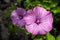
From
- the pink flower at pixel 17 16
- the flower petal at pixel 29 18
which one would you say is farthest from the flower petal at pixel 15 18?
the flower petal at pixel 29 18

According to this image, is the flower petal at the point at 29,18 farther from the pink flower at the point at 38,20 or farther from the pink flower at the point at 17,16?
the pink flower at the point at 17,16

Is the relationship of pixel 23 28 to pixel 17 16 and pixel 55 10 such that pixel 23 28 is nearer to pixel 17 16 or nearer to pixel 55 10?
pixel 17 16

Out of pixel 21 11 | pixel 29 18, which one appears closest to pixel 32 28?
pixel 29 18

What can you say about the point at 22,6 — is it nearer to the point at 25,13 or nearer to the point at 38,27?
the point at 25,13

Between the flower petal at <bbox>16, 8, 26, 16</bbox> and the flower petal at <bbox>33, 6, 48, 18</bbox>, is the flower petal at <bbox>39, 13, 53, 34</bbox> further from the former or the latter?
the flower petal at <bbox>16, 8, 26, 16</bbox>

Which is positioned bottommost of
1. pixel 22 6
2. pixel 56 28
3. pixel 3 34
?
pixel 3 34

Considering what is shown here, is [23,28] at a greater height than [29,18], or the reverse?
[29,18]

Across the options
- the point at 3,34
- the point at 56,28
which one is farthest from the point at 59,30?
the point at 3,34
